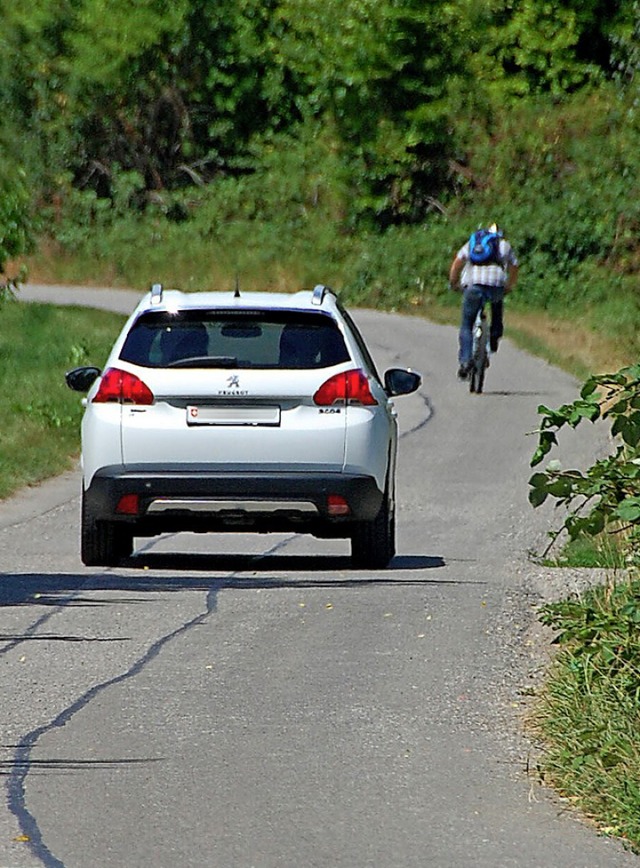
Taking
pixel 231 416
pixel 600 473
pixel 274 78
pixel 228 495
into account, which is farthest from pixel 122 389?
pixel 274 78

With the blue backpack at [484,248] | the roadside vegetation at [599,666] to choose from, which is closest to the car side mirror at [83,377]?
the roadside vegetation at [599,666]

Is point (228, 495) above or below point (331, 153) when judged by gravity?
above

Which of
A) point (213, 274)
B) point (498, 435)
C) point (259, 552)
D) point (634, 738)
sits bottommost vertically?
point (213, 274)

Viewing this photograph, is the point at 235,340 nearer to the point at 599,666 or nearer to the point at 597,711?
the point at 599,666

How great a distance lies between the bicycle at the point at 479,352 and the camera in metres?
24.4

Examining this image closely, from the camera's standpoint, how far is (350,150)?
4706 centimetres

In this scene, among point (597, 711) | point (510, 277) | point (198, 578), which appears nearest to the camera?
point (597, 711)

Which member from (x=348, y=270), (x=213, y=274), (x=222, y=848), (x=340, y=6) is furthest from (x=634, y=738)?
(x=340, y=6)

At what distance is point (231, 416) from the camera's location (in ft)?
38.7

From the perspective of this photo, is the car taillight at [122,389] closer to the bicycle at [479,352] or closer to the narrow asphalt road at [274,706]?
the narrow asphalt road at [274,706]

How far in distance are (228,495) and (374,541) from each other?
3.15 feet

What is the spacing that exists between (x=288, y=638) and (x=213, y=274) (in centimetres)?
3582

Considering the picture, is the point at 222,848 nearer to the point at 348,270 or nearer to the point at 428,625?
the point at 428,625

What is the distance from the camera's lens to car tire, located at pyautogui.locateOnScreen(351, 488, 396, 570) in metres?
12.1
